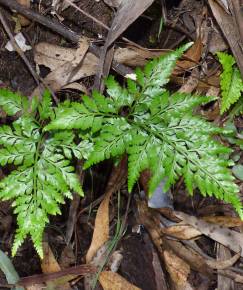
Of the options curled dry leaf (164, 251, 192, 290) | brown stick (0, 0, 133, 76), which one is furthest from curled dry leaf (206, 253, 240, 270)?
brown stick (0, 0, 133, 76)

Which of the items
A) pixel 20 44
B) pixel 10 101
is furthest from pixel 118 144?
pixel 20 44

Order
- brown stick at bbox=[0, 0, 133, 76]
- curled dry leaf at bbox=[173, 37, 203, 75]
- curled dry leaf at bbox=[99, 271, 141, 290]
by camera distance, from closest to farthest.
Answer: brown stick at bbox=[0, 0, 133, 76] < curled dry leaf at bbox=[173, 37, 203, 75] < curled dry leaf at bbox=[99, 271, 141, 290]

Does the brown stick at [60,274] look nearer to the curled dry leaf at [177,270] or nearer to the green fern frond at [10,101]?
the curled dry leaf at [177,270]

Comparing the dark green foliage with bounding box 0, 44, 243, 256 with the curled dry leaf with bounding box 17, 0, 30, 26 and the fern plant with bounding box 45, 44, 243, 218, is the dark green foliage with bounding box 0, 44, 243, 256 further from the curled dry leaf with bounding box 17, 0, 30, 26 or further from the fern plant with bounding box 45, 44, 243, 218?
the curled dry leaf with bounding box 17, 0, 30, 26

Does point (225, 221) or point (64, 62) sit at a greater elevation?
point (64, 62)

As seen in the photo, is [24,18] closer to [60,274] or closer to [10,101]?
[10,101]

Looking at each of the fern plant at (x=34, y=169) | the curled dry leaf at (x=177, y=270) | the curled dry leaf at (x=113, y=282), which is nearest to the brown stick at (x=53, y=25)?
the fern plant at (x=34, y=169)
